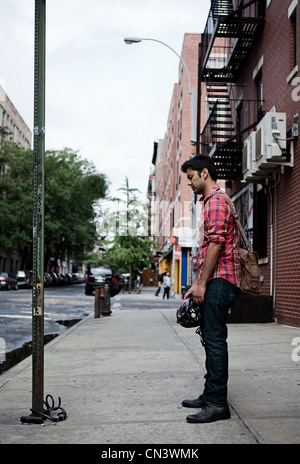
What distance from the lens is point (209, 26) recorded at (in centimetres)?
1842

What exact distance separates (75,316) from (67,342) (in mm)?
7697

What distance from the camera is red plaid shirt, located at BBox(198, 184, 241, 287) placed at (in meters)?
4.51

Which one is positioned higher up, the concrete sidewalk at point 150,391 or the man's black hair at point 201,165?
the man's black hair at point 201,165

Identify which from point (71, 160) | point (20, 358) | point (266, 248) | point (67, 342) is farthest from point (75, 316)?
point (71, 160)

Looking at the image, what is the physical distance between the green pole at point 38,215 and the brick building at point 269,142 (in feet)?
27.2

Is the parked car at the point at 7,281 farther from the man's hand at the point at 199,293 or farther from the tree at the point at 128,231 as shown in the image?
the man's hand at the point at 199,293

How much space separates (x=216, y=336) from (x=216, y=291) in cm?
35

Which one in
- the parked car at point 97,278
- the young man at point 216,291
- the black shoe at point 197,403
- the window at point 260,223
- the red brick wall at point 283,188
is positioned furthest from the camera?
the parked car at point 97,278

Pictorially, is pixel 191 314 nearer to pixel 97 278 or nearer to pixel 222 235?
pixel 222 235

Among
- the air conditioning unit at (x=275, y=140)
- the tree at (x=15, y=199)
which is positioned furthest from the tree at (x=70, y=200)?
the air conditioning unit at (x=275, y=140)

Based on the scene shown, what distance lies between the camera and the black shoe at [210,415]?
14.3ft

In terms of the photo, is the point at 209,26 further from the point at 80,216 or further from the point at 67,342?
the point at 80,216

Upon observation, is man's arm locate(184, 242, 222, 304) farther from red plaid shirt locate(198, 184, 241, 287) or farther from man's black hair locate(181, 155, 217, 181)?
man's black hair locate(181, 155, 217, 181)

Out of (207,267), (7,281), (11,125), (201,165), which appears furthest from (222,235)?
(11,125)
